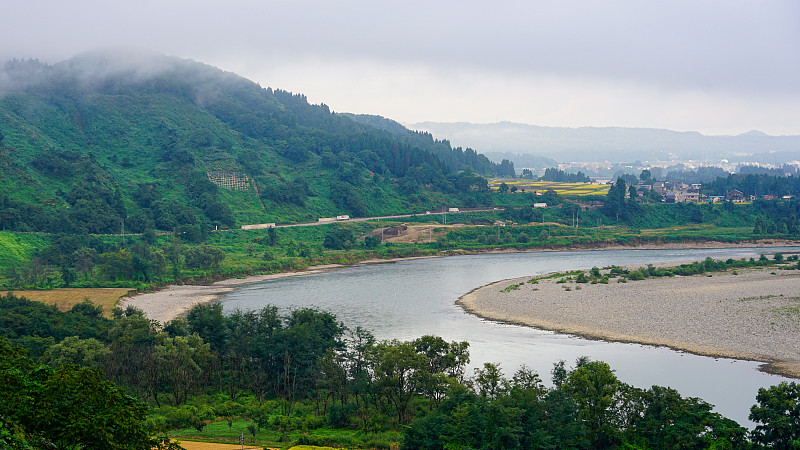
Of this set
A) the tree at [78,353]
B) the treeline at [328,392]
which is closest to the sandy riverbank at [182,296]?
the treeline at [328,392]

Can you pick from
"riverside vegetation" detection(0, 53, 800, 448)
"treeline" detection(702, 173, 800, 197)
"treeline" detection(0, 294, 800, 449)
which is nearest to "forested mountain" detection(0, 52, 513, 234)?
"riverside vegetation" detection(0, 53, 800, 448)

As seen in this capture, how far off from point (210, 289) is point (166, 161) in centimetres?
4505

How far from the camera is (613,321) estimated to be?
39.3m

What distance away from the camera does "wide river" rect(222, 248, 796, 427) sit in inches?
1121

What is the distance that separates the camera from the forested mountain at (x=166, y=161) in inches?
3063

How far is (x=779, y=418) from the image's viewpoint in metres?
18.0

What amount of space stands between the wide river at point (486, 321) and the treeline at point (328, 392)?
17.7 feet

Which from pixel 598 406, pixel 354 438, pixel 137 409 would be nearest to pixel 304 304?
pixel 354 438

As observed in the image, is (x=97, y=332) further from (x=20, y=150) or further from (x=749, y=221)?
(x=749, y=221)

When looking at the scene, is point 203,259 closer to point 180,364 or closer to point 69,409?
point 180,364

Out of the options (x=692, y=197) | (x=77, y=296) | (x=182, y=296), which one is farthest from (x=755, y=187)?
(x=77, y=296)

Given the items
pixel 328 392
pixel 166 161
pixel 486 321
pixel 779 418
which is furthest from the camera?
pixel 166 161

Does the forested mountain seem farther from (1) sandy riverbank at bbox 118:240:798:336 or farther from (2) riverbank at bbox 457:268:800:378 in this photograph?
(2) riverbank at bbox 457:268:800:378

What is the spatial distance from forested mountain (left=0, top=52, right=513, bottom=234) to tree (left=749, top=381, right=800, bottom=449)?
65.4m
